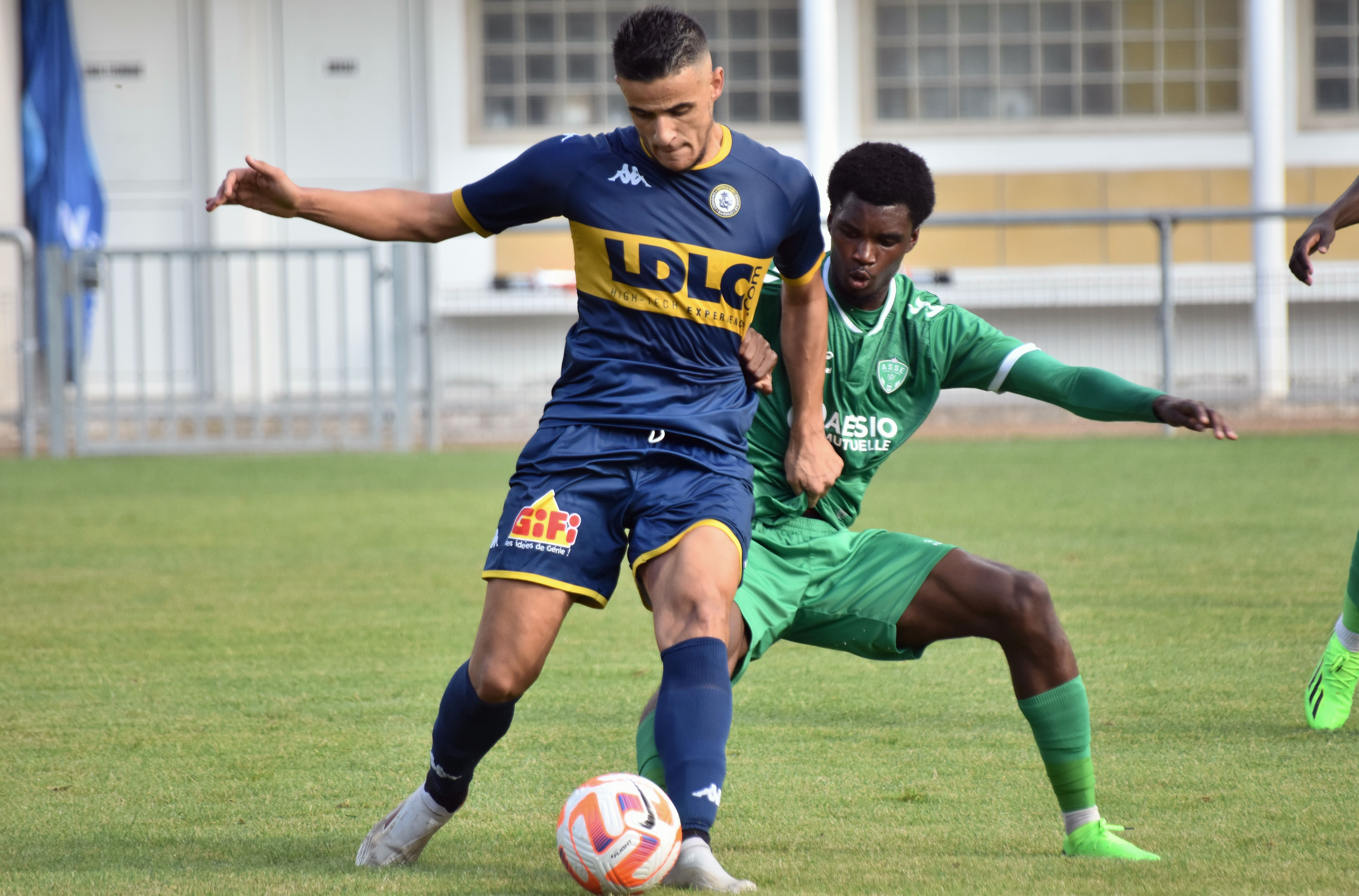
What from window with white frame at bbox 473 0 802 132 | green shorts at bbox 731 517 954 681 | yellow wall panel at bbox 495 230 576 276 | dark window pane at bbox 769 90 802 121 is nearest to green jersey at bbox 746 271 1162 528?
green shorts at bbox 731 517 954 681

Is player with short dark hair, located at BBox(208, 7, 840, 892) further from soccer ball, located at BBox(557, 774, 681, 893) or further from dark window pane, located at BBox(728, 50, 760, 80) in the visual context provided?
dark window pane, located at BBox(728, 50, 760, 80)

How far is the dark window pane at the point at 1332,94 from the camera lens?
17.9m

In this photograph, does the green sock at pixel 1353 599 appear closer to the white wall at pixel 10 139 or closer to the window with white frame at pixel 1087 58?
the window with white frame at pixel 1087 58

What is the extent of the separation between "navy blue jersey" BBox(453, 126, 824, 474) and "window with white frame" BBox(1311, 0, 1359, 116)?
643 inches

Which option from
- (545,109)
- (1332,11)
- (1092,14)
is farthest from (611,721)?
(1332,11)

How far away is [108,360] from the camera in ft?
50.1

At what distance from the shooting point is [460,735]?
11.3ft

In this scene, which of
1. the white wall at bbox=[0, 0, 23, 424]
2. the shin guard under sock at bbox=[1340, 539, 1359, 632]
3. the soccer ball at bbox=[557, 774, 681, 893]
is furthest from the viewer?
the white wall at bbox=[0, 0, 23, 424]

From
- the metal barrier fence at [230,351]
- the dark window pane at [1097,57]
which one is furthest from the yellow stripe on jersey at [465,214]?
the dark window pane at [1097,57]

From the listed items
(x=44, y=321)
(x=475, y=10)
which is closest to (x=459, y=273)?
(x=475, y=10)

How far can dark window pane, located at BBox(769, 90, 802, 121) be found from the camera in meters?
18.2

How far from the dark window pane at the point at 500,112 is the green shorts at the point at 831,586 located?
14.9 metres

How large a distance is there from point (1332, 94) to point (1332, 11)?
963 millimetres

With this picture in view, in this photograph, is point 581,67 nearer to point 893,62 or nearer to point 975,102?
point 893,62
